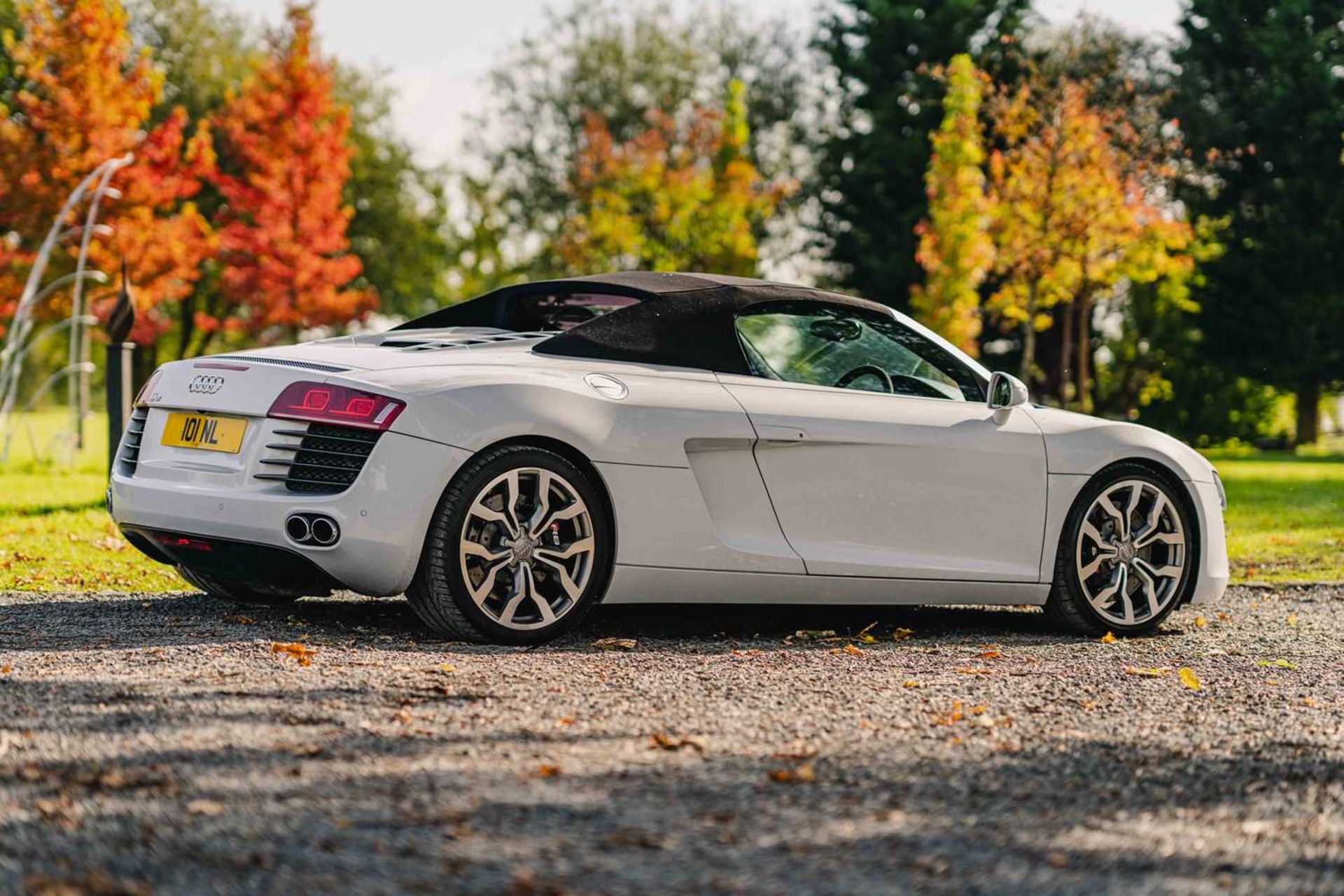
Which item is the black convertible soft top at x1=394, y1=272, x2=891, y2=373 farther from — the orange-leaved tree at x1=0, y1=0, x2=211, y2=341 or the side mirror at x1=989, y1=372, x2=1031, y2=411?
the orange-leaved tree at x1=0, y1=0, x2=211, y2=341

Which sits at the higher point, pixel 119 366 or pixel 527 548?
pixel 119 366

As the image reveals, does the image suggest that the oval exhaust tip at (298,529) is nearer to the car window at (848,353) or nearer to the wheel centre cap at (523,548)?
the wheel centre cap at (523,548)

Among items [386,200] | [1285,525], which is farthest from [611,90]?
[1285,525]

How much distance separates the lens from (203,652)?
554 centimetres

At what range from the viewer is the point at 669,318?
21.4ft

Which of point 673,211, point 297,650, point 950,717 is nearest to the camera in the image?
point 950,717

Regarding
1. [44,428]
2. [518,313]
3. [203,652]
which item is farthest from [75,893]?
[44,428]

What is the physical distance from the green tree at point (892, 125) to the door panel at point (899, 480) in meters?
31.7

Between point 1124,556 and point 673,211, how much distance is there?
30.5 metres

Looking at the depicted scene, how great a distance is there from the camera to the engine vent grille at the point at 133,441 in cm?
643

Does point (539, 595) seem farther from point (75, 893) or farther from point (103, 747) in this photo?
point (75, 893)

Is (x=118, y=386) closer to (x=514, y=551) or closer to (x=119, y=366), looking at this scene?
(x=119, y=366)

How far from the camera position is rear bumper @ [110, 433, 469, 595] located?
5637 millimetres

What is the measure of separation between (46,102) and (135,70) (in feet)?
5.45
